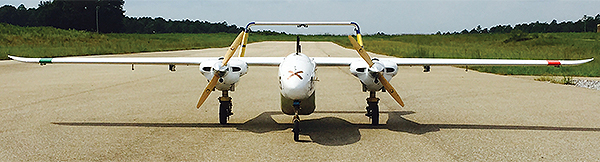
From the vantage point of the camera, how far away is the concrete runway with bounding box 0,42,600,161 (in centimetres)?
783

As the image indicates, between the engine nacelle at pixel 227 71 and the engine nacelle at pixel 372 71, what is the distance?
225cm

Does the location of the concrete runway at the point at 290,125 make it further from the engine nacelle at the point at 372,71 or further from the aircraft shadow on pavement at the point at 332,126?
the engine nacelle at the point at 372,71

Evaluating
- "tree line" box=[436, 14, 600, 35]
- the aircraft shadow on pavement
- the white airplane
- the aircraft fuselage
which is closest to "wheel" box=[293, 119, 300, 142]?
the white airplane

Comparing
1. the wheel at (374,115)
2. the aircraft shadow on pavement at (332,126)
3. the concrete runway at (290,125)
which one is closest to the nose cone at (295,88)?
the concrete runway at (290,125)

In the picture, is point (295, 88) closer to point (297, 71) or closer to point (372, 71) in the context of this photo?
point (297, 71)

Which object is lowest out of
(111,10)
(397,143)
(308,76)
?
(397,143)

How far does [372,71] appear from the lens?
9070 millimetres

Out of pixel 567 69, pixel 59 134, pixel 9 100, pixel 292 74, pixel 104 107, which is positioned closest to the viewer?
pixel 292 74

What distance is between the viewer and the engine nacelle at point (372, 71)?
9.16 metres

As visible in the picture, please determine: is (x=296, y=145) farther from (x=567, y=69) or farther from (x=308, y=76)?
(x=567, y=69)

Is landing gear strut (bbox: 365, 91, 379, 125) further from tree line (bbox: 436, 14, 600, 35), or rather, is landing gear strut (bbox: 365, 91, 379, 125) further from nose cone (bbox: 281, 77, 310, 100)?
tree line (bbox: 436, 14, 600, 35)

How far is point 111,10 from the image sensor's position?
12088 centimetres

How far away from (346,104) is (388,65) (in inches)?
162

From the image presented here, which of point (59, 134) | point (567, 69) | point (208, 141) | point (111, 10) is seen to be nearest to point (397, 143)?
point (208, 141)
